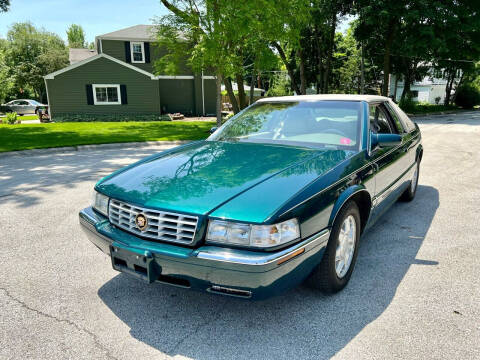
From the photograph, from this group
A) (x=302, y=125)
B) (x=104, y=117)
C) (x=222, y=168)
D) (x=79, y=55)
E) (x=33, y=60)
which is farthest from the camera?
(x=33, y=60)

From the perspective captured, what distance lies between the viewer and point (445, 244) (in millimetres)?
4055

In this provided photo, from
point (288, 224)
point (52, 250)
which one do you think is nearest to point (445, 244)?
point (288, 224)

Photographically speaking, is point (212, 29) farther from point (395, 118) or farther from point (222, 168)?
point (222, 168)

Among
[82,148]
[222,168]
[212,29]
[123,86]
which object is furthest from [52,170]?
[123,86]

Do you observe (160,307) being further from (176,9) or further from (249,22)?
(176,9)

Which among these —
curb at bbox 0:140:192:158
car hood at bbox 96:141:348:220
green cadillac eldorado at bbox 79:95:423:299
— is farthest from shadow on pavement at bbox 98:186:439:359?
curb at bbox 0:140:192:158

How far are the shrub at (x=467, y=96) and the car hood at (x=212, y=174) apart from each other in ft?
140

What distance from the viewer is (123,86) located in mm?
25078

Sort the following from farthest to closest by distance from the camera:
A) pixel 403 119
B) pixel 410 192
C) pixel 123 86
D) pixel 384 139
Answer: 1. pixel 123 86
2. pixel 410 192
3. pixel 403 119
4. pixel 384 139

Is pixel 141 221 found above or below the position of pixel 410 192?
above

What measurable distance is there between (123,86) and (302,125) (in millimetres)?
23475

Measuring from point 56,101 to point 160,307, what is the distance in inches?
977

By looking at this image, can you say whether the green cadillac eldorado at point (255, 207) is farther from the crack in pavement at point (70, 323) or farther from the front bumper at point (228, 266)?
the crack in pavement at point (70, 323)

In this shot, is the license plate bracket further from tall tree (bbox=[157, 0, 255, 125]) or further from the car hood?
tall tree (bbox=[157, 0, 255, 125])
